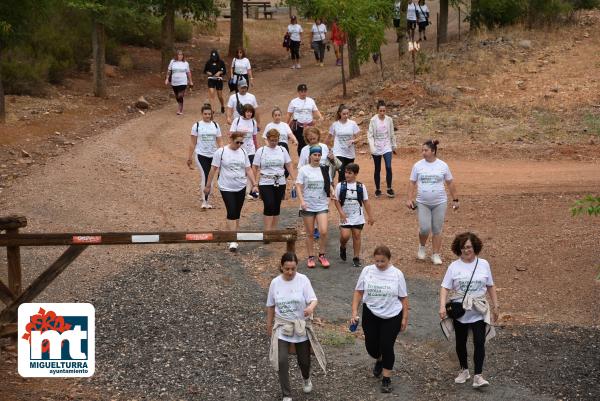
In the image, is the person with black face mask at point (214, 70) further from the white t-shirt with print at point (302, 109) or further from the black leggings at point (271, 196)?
the black leggings at point (271, 196)

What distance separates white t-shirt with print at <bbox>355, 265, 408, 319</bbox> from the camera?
9484 millimetres

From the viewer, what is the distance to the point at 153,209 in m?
16.8

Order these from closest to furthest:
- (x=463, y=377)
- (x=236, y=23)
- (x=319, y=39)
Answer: (x=463, y=377)
(x=319, y=39)
(x=236, y=23)

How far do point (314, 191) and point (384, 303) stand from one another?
151 inches

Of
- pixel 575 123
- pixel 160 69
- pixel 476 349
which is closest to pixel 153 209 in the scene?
pixel 476 349

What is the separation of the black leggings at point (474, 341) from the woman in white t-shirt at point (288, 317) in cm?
149

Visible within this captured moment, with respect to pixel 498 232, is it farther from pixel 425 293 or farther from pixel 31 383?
pixel 31 383

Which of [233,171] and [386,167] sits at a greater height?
[233,171]

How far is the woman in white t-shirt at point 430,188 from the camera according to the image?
13.2 meters

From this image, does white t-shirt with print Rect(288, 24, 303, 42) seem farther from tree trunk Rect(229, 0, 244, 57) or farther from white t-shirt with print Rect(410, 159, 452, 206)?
white t-shirt with print Rect(410, 159, 452, 206)

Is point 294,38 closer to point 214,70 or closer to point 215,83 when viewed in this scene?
point 215,83

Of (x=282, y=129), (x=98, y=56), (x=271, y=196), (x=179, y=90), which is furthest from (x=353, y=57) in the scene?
(x=271, y=196)

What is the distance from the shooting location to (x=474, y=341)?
31.8 ft

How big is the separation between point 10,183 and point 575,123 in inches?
494
